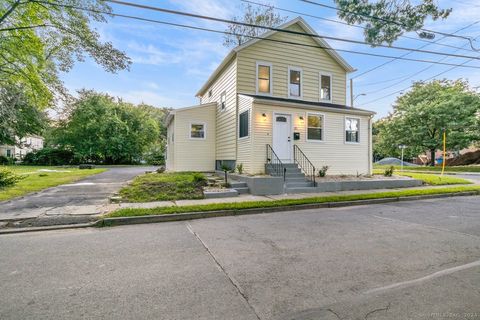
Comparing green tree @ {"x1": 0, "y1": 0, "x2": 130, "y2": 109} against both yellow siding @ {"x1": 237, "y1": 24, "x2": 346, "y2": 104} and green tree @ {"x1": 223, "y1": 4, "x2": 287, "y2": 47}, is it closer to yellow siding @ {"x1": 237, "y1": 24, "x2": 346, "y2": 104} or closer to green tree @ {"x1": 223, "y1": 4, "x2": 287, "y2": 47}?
yellow siding @ {"x1": 237, "y1": 24, "x2": 346, "y2": 104}

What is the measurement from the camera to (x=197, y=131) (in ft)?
44.7

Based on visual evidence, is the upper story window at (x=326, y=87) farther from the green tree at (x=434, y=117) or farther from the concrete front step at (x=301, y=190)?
the green tree at (x=434, y=117)

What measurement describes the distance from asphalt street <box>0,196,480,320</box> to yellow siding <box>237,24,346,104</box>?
8.96 meters

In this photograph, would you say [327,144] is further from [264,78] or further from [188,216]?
[188,216]

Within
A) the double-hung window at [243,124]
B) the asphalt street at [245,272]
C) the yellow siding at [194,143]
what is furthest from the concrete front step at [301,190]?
the yellow siding at [194,143]

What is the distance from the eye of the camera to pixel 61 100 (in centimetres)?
1401

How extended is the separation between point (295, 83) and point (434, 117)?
17766mm

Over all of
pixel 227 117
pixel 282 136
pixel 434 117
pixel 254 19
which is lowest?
pixel 282 136

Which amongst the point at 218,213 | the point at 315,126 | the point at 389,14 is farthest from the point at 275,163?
the point at 389,14

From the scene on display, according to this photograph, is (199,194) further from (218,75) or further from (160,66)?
(160,66)

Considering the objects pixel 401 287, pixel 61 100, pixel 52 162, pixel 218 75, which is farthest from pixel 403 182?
pixel 52 162

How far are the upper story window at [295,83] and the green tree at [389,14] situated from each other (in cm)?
496

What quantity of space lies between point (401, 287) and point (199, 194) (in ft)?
21.4

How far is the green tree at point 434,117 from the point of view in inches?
834
